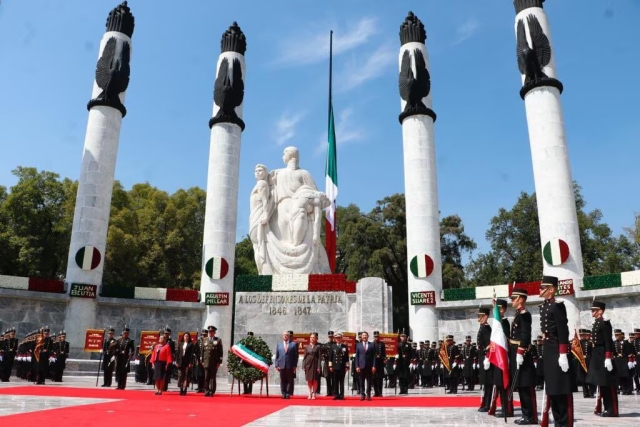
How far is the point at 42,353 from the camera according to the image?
15266mm

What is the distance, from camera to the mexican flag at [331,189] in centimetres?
2422

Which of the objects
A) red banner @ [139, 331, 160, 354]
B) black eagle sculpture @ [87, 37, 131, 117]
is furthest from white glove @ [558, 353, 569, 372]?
black eagle sculpture @ [87, 37, 131, 117]

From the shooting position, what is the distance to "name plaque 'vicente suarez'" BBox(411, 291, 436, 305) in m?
22.7

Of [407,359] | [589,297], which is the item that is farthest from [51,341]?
[589,297]

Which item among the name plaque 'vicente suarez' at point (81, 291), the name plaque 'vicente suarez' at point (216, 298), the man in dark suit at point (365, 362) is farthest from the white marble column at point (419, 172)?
the name plaque 'vicente suarez' at point (81, 291)

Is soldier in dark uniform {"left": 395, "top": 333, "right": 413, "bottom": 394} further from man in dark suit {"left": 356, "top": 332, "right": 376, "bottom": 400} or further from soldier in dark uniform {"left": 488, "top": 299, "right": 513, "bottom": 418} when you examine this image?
soldier in dark uniform {"left": 488, "top": 299, "right": 513, "bottom": 418}

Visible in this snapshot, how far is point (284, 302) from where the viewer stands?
1906cm

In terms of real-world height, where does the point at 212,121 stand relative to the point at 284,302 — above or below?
above

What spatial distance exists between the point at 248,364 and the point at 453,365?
6253mm

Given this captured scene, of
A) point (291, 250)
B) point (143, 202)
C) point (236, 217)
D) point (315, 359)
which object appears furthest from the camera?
point (143, 202)

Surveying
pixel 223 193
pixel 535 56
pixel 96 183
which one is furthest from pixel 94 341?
pixel 535 56

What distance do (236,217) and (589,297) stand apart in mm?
16132

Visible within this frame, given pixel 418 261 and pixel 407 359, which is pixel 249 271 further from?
pixel 407 359

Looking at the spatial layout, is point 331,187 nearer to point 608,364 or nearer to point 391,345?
point 391,345
